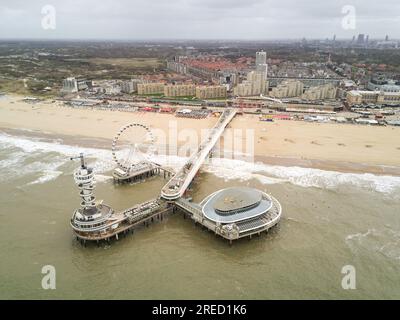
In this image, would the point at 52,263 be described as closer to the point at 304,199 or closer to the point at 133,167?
the point at 133,167

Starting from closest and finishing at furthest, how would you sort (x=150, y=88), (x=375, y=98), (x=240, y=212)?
(x=240, y=212) < (x=375, y=98) < (x=150, y=88)

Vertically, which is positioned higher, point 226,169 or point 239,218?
point 226,169

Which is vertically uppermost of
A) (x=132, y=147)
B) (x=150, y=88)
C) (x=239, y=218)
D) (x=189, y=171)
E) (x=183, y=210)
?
(x=150, y=88)

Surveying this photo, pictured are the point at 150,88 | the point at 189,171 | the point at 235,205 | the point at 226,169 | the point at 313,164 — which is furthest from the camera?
the point at 150,88

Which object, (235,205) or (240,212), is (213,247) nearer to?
(240,212)

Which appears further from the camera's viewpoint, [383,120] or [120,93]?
[120,93]

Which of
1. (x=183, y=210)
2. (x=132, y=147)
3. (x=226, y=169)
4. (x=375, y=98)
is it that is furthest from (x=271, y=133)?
(x=375, y=98)
